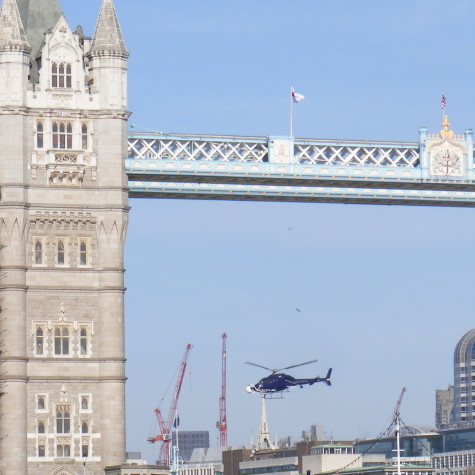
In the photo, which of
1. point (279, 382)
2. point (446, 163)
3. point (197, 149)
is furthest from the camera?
point (279, 382)

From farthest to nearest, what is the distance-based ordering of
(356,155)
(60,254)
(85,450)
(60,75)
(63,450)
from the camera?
(356,155) → (60,75) → (60,254) → (85,450) → (63,450)

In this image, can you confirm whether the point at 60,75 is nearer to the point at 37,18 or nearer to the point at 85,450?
the point at 37,18

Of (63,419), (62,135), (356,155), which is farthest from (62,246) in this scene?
(356,155)

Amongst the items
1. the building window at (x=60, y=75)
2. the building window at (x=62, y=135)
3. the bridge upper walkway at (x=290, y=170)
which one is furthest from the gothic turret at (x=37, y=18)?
the bridge upper walkway at (x=290, y=170)

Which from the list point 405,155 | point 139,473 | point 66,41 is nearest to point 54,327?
point 139,473

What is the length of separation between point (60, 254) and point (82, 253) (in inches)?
50.8

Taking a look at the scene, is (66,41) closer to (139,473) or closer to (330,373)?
(139,473)

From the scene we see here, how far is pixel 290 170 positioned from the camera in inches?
4409

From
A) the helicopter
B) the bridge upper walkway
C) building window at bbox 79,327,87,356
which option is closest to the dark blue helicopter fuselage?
the helicopter

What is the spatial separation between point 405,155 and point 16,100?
2482 cm

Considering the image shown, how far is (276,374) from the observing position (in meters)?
168

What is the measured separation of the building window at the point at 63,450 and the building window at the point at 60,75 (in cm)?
2132

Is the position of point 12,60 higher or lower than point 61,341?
higher

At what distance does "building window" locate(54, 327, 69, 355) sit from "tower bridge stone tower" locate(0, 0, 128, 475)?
58 mm
